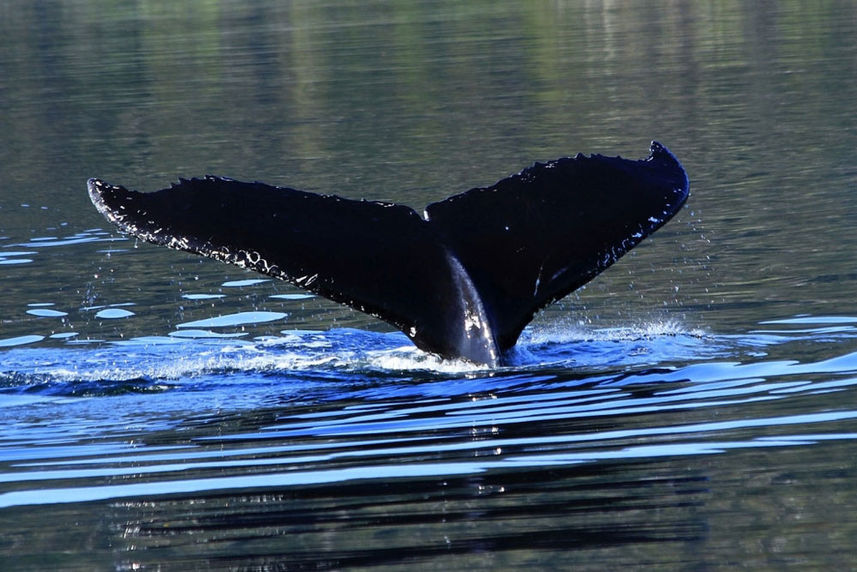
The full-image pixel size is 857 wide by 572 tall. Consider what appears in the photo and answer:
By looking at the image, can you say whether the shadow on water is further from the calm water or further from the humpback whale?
the humpback whale

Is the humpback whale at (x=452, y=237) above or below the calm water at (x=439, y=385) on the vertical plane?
above

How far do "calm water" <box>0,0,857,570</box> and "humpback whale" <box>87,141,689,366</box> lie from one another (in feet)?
1.26

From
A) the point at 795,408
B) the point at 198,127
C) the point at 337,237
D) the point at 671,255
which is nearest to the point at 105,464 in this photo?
the point at 337,237

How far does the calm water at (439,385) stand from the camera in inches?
225

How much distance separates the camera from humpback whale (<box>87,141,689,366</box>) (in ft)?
26.8

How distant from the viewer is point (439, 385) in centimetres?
841

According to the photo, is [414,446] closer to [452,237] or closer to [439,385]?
[439,385]

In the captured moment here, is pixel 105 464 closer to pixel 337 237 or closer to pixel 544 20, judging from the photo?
pixel 337 237

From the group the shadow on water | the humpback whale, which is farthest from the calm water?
the humpback whale

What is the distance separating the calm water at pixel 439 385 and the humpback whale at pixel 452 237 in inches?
15.1

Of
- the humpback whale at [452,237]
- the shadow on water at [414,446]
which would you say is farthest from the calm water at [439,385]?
the humpback whale at [452,237]

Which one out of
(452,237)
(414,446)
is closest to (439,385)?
(452,237)

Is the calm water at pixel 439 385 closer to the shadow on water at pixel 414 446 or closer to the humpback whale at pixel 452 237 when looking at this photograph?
the shadow on water at pixel 414 446

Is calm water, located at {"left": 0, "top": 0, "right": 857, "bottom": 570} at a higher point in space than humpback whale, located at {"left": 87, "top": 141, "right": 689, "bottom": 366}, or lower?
lower
